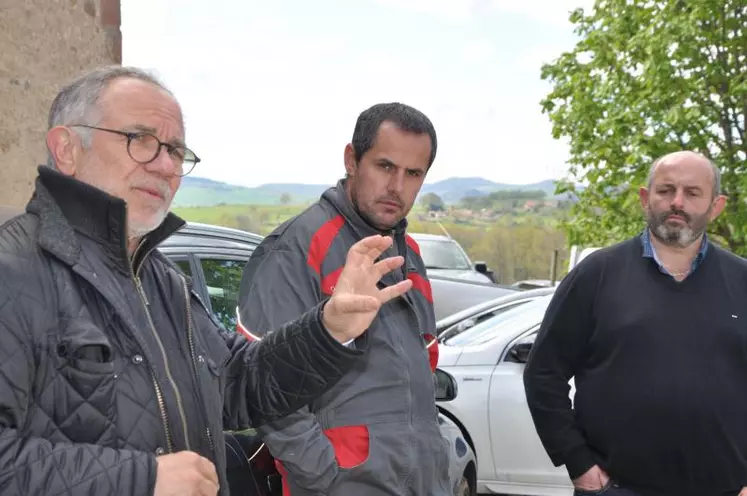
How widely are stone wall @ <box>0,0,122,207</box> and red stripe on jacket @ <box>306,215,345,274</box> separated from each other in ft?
7.26

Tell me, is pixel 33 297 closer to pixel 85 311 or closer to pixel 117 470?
pixel 85 311

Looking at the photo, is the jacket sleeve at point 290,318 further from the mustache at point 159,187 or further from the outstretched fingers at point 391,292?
the mustache at point 159,187

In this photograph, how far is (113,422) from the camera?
5.05ft

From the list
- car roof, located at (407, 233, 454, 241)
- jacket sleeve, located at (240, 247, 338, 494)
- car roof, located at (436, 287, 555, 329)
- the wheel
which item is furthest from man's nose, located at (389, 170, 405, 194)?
car roof, located at (407, 233, 454, 241)

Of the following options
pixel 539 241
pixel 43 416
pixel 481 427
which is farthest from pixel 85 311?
pixel 539 241

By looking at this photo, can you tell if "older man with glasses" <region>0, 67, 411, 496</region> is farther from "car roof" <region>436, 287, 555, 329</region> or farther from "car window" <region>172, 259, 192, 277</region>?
"car roof" <region>436, 287, 555, 329</region>

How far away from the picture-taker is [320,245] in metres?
2.58

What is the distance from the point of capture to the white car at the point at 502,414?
546 cm

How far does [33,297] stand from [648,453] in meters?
2.21

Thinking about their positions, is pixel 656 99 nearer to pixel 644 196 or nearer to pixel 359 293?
pixel 644 196

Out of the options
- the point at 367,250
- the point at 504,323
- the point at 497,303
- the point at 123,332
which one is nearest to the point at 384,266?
the point at 367,250

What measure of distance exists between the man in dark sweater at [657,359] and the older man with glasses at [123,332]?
4.12ft

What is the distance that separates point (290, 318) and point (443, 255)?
1074 cm

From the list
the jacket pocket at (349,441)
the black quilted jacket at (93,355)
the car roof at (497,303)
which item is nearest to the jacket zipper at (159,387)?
the black quilted jacket at (93,355)
